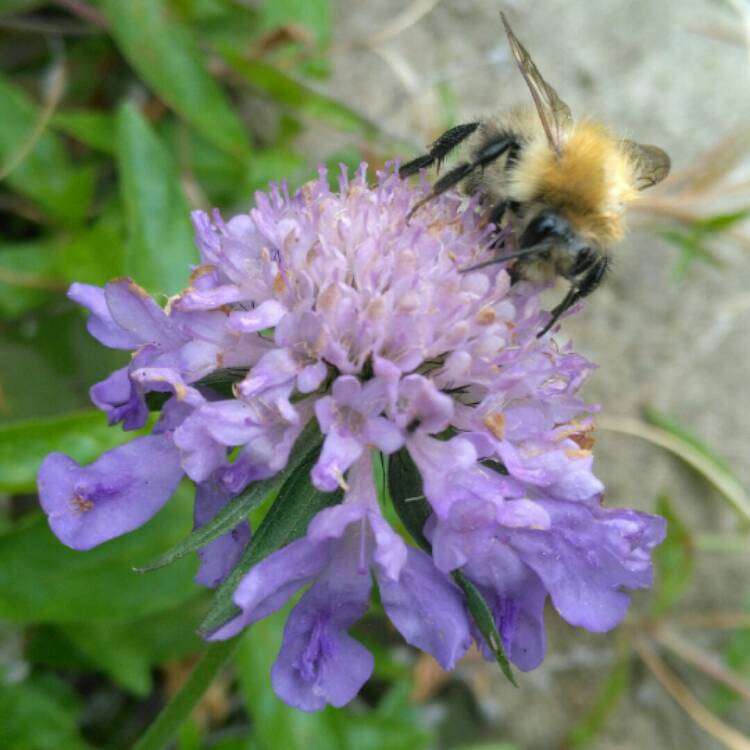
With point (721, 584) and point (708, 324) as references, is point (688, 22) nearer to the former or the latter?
point (708, 324)

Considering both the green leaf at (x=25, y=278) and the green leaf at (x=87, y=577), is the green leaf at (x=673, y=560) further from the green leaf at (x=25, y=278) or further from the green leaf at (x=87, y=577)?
the green leaf at (x=25, y=278)

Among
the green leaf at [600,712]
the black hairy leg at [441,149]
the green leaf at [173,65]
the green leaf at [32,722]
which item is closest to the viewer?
the black hairy leg at [441,149]

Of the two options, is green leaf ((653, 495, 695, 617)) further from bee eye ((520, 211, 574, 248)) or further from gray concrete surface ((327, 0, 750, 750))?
bee eye ((520, 211, 574, 248))

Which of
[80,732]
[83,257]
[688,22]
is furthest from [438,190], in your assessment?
[688,22]

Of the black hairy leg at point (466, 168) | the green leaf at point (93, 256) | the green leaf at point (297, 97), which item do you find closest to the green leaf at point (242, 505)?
the black hairy leg at point (466, 168)

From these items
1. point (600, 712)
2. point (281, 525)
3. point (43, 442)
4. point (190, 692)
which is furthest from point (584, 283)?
point (600, 712)

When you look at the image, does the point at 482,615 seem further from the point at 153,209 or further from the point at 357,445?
the point at 153,209
